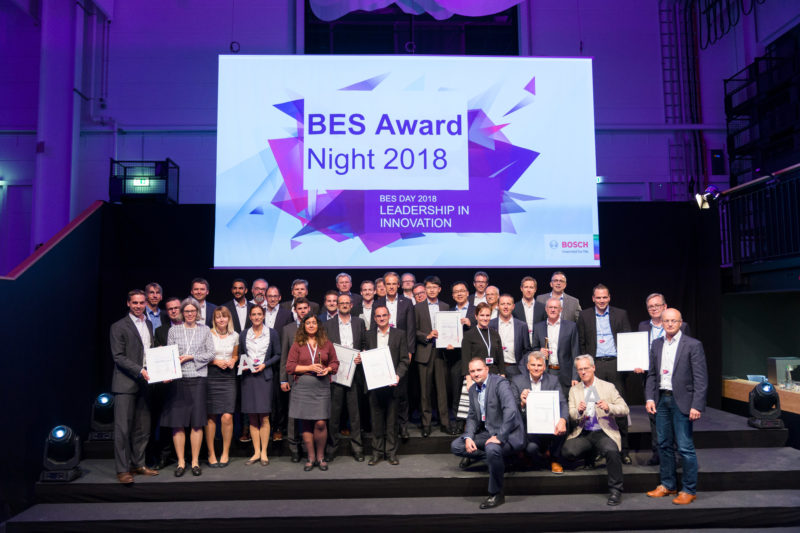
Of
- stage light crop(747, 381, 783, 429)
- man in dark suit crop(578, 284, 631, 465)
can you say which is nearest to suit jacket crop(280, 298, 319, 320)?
man in dark suit crop(578, 284, 631, 465)

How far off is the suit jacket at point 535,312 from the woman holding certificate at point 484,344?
1.93 ft

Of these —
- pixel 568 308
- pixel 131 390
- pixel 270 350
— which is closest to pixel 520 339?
pixel 568 308

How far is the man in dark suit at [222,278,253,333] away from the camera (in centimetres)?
545

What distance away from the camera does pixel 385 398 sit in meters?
5.05

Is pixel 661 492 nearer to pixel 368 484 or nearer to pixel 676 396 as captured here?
pixel 676 396

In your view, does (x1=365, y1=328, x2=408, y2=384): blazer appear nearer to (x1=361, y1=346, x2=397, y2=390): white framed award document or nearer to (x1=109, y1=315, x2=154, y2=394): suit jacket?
(x1=361, y1=346, x2=397, y2=390): white framed award document

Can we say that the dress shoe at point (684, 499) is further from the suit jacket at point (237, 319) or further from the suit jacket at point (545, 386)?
the suit jacket at point (237, 319)

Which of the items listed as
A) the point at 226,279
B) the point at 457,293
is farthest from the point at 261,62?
the point at 457,293

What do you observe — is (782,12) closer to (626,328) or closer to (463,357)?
(626,328)

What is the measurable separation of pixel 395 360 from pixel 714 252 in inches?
171

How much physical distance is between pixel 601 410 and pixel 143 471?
3.67 meters

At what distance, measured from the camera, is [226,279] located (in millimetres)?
6852

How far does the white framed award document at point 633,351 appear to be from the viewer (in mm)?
4902

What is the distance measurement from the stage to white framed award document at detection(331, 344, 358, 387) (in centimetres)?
69
